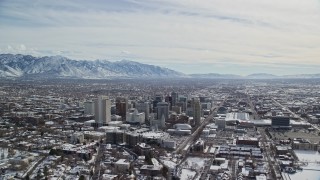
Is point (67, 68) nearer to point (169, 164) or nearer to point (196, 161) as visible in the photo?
point (196, 161)

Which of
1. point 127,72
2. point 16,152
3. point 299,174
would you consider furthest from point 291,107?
point 127,72

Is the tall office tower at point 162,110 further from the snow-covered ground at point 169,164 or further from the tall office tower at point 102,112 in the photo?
the snow-covered ground at point 169,164

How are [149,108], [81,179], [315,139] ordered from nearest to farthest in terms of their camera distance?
1. [81,179]
2. [315,139]
3. [149,108]

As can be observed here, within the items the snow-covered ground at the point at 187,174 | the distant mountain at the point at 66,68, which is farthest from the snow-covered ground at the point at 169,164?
the distant mountain at the point at 66,68

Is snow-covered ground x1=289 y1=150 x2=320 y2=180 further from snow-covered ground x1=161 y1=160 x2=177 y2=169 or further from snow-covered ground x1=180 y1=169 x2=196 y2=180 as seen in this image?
snow-covered ground x1=161 y1=160 x2=177 y2=169

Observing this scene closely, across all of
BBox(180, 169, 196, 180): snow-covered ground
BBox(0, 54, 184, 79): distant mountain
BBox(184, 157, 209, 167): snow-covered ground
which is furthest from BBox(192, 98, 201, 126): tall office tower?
BBox(0, 54, 184, 79): distant mountain

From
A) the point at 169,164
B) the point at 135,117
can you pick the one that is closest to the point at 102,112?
the point at 135,117

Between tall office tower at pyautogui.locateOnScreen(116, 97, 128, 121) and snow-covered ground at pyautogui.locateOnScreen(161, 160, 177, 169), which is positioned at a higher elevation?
tall office tower at pyautogui.locateOnScreen(116, 97, 128, 121)

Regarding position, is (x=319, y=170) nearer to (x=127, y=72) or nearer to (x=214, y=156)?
(x=214, y=156)

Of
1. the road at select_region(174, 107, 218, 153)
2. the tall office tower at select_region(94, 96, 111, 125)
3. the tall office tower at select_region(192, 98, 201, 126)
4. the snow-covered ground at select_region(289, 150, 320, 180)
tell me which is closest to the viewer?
the snow-covered ground at select_region(289, 150, 320, 180)
